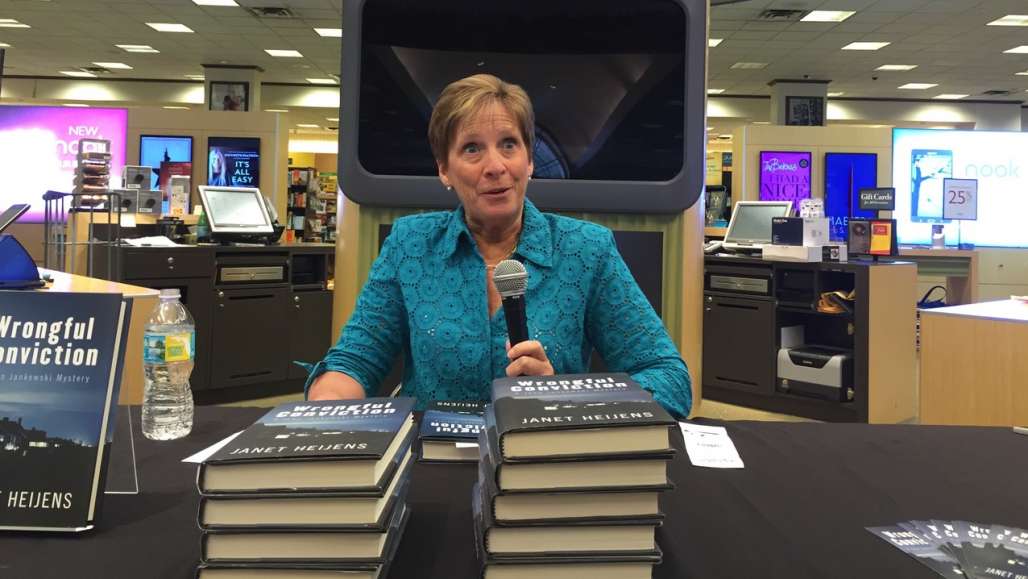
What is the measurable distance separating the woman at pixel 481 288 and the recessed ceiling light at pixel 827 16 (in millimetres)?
8609

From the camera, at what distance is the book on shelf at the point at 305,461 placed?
58 centimetres

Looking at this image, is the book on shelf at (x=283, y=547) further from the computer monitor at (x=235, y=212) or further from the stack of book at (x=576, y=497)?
the computer monitor at (x=235, y=212)

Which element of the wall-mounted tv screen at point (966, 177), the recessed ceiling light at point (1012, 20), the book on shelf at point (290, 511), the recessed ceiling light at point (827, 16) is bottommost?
the book on shelf at point (290, 511)

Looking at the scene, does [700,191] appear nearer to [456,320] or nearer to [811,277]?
[456,320]

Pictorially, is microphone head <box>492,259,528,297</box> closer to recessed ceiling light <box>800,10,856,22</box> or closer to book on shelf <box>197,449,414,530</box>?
book on shelf <box>197,449,414,530</box>

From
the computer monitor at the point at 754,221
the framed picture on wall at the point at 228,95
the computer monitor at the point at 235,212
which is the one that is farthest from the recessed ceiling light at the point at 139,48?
the computer monitor at the point at 754,221

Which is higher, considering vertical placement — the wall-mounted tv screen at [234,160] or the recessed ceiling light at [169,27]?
the recessed ceiling light at [169,27]

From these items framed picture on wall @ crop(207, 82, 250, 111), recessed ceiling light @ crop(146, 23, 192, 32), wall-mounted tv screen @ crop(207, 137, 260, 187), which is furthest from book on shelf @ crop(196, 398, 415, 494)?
framed picture on wall @ crop(207, 82, 250, 111)

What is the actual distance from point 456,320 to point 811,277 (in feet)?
11.8

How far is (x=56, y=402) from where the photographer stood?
78 centimetres

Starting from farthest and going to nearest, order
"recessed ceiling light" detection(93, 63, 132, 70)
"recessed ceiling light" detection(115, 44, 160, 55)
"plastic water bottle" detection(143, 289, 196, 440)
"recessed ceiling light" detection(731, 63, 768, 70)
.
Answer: "recessed ceiling light" detection(93, 63, 132, 70), "recessed ceiling light" detection(731, 63, 768, 70), "recessed ceiling light" detection(115, 44, 160, 55), "plastic water bottle" detection(143, 289, 196, 440)

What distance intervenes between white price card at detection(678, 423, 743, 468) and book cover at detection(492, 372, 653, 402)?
0.30m

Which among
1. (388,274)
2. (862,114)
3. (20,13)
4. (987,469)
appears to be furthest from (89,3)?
(862,114)

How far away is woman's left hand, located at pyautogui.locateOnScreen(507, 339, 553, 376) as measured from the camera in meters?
0.90
